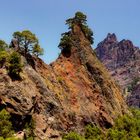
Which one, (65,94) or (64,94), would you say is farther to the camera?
(65,94)

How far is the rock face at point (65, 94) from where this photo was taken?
302ft

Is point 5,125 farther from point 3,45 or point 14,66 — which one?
point 3,45

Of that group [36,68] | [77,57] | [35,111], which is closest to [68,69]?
[77,57]

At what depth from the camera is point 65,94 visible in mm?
113812

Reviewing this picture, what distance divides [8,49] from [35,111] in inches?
938

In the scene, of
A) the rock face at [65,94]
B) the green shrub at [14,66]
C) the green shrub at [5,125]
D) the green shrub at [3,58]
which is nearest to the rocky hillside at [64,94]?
the rock face at [65,94]

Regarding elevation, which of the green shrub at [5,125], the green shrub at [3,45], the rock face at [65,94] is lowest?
the green shrub at [5,125]

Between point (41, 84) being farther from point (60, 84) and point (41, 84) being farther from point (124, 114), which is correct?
point (124, 114)

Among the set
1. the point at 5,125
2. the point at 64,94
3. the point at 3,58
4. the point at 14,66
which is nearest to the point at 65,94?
the point at 64,94

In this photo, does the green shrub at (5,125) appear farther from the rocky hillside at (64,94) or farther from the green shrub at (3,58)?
the green shrub at (3,58)

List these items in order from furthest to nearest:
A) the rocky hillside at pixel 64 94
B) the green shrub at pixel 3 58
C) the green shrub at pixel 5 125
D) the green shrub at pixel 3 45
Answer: the green shrub at pixel 3 45
the green shrub at pixel 3 58
the rocky hillside at pixel 64 94
the green shrub at pixel 5 125

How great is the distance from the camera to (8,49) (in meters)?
110

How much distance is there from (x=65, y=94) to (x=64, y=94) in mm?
581

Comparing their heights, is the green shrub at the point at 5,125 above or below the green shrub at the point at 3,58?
below
